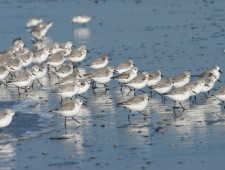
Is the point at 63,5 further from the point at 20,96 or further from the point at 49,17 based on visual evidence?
the point at 20,96

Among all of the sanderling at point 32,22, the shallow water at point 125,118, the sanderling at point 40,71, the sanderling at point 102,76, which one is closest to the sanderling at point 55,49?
the shallow water at point 125,118

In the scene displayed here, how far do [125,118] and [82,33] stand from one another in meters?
16.8

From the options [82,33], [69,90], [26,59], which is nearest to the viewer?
[69,90]

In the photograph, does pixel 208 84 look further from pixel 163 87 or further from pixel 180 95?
pixel 180 95

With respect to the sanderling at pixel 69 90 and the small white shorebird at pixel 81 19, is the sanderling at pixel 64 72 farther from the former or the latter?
the small white shorebird at pixel 81 19

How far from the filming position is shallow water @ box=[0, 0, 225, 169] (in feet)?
49.4

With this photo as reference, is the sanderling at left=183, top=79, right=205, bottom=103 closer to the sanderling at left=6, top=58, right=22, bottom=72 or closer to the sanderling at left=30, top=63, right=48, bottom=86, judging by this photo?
Answer: the sanderling at left=30, top=63, right=48, bottom=86

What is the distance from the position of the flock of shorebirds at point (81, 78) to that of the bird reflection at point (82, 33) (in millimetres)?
5580

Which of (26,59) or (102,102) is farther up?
(26,59)

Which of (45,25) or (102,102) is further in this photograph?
(45,25)

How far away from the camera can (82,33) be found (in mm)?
35031

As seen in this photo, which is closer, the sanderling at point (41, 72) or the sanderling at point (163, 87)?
the sanderling at point (163, 87)

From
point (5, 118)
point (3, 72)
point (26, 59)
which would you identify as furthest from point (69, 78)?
point (5, 118)

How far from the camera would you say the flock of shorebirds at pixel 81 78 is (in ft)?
60.2
